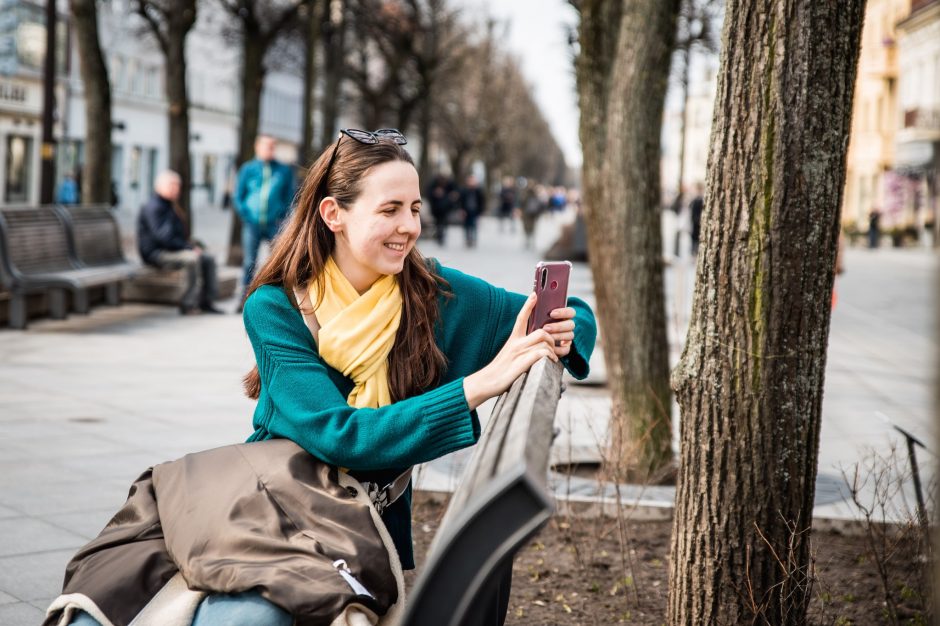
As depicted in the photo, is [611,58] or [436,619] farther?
[611,58]

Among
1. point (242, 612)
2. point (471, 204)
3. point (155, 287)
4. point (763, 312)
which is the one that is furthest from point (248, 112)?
point (242, 612)

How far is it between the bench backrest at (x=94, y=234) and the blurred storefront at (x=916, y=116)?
42.7m

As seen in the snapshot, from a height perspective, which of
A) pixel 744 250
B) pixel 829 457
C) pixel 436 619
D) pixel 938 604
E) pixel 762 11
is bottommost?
pixel 829 457

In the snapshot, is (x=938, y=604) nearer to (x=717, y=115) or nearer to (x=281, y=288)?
(x=281, y=288)

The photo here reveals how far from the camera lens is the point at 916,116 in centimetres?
5541

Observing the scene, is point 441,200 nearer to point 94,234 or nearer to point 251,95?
point 251,95

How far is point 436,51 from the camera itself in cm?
3878

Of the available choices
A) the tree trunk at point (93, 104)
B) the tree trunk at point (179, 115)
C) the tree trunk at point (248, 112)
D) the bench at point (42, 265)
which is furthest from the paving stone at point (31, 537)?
the tree trunk at point (248, 112)

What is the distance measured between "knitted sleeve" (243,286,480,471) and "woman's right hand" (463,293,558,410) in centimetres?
3

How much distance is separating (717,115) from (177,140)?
1714cm

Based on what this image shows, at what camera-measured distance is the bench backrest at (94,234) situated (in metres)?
13.1

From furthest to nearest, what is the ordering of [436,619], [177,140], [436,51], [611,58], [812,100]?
[436,51]
[177,140]
[611,58]
[812,100]
[436,619]

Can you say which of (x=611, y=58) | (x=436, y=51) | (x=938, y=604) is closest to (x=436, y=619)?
(x=938, y=604)

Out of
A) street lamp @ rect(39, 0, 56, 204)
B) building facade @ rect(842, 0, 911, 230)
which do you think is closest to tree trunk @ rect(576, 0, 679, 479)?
street lamp @ rect(39, 0, 56, 204)
